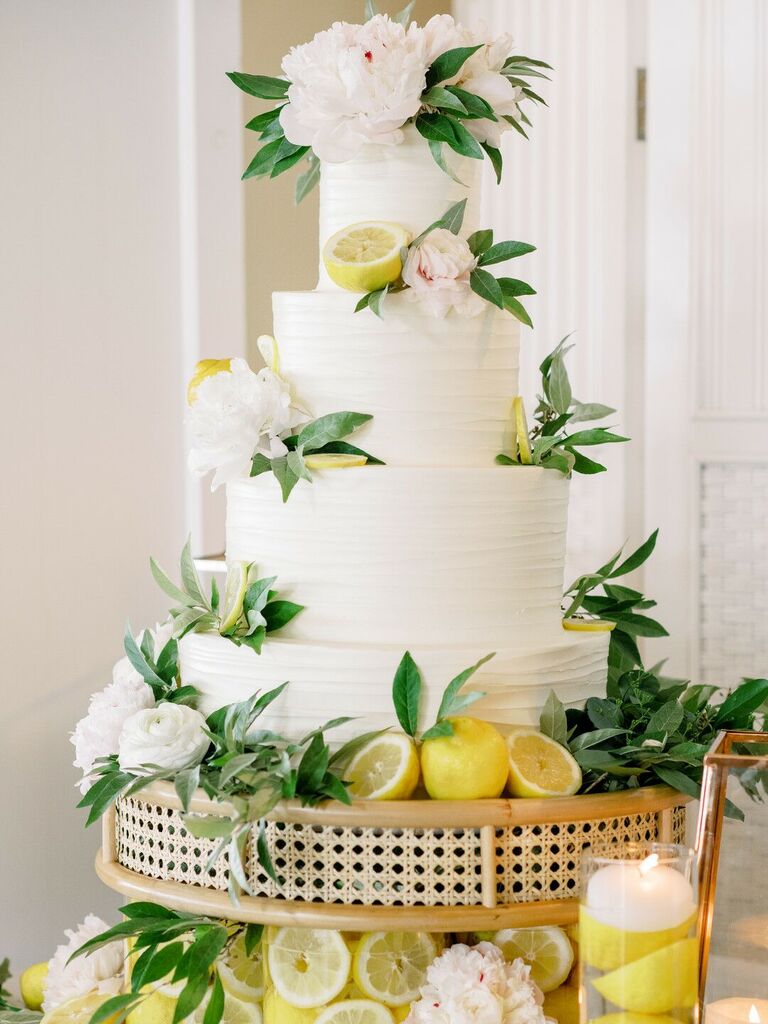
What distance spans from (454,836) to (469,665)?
185mm

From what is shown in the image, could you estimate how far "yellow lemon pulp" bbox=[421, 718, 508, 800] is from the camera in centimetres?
133

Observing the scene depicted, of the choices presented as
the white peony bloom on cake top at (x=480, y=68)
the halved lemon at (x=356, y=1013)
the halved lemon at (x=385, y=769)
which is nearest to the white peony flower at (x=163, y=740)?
the halved lemon at (x=385, y=769)

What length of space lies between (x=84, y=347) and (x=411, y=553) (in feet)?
3.96

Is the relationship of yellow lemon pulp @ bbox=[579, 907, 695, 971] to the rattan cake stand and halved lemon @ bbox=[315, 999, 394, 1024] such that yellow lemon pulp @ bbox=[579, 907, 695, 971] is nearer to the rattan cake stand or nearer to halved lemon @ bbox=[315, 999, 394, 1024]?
the rattan cake stand

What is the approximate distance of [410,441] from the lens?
1.48 metres

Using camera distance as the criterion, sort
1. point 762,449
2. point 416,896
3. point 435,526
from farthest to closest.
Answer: point 762,449
point 435,526
point 416,896

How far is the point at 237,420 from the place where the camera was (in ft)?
4.74

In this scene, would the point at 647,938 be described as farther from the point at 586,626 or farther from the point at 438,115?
the point at 438,115

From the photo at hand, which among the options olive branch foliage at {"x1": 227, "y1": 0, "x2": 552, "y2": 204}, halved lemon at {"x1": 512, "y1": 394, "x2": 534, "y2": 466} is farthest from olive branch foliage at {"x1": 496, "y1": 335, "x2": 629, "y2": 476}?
olive branch foliage at {"x1": 227, "y1": 0, "x2": 552, "y2": 204}

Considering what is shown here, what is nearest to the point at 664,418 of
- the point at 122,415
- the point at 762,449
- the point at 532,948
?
the point at 762,449

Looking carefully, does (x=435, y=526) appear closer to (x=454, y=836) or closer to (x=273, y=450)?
(x=273, y=450)

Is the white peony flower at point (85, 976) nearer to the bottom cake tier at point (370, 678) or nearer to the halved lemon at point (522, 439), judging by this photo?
the bottom cake tier at point (370, 678)

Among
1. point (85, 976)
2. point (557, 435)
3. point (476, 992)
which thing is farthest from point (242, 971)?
point (557, 435)

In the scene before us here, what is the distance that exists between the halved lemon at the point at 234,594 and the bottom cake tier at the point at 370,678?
1.1 inches
